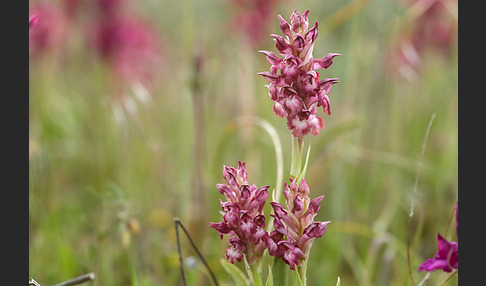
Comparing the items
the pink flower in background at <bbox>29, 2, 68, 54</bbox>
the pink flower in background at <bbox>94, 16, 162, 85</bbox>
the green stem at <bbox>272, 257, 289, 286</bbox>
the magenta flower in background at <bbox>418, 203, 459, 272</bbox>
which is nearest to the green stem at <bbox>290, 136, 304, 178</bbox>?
the green stem at <bbox>272, 257, 289, 286</bbox>

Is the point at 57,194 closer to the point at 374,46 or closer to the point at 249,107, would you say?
the point at 249,107

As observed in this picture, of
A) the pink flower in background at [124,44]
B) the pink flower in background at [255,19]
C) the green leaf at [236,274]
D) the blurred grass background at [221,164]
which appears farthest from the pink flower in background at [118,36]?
the green leaf at [236,274]

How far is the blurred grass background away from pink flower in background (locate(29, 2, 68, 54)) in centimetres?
4

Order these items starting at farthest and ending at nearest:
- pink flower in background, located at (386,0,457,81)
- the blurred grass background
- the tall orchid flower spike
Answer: pink flower in background, located at (386,0,457,81), the blurred grass background, the tall orchid flower spike

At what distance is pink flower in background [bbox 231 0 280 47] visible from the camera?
2.36 m

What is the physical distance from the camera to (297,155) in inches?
31.3

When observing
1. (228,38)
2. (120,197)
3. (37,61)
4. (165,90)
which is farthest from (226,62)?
(120,197)

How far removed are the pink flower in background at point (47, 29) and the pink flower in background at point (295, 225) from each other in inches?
70.5

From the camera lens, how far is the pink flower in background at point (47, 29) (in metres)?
2.32

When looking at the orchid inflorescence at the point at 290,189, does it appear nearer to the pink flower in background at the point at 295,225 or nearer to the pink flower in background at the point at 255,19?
the pink flower in background at the point at 295,225

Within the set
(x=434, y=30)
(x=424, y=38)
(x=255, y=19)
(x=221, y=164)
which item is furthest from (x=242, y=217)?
(x=434, y=30)

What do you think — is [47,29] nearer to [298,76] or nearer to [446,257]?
[298,76]

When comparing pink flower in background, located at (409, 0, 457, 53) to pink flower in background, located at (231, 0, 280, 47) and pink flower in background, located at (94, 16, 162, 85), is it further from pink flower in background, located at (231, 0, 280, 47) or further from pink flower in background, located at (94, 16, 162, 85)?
pink flower in background, located at (94, 16, 162, 85)

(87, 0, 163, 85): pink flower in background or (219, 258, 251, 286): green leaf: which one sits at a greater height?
(87, 0, 163, 85): pink flower in background
